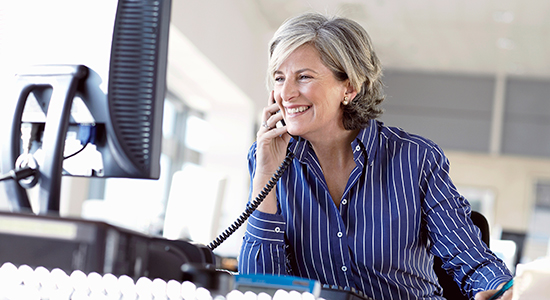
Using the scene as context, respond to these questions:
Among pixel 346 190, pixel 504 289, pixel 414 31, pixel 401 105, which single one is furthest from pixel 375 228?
pixel 401 105

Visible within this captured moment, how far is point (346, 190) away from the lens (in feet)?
4.33

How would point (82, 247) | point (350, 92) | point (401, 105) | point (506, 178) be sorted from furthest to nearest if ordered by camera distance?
point (401, 105) < point (506, 178) < point (350, 92) < point (82, 247)

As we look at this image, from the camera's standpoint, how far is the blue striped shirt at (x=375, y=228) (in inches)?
49.9

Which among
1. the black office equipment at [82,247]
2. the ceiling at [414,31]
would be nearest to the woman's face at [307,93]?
the black office equipment at [82,247]

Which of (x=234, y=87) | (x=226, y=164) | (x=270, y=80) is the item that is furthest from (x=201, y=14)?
(x=270, y=80)

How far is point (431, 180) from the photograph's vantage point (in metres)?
1.32

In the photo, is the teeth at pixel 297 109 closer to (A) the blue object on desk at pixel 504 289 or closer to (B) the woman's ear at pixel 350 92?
(B) the woman's ear at pixel 350 92

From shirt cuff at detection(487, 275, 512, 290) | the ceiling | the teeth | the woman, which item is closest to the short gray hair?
the woman

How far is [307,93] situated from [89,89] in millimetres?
691

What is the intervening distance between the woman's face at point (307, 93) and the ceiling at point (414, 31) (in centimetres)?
302

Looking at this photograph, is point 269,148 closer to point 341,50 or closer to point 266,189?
point 266,189

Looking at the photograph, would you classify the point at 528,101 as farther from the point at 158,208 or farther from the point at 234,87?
the point at 158,208

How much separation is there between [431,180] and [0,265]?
3.33 feet

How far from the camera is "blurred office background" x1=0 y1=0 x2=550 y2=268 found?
410 centimetres
